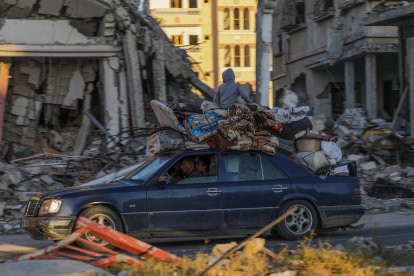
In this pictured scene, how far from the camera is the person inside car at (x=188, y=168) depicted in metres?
9.33

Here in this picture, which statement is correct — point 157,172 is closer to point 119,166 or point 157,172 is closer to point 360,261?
point 360,261

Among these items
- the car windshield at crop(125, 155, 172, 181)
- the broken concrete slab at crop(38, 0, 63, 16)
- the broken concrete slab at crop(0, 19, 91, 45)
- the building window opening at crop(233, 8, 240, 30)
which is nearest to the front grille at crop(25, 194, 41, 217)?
the car windshield at crop(125, 155, 172, 181)

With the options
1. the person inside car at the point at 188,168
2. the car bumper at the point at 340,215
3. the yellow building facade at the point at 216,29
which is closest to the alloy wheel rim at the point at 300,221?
the car bumper at the point at 340,215

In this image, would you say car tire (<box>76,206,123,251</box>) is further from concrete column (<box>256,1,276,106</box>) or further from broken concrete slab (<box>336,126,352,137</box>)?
broken concrete slab (<box>336,126,352,137</box>)

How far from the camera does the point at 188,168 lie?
938 centimetres

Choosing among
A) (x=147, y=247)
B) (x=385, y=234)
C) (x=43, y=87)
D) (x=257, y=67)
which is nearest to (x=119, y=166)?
(x=257, y=67)

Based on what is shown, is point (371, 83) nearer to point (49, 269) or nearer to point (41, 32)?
point (41, 32)

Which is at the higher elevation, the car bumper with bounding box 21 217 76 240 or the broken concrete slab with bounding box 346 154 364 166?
the broken concrete slab with bounding box 346 154 364 166

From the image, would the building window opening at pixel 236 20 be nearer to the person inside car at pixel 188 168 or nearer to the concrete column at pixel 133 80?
the concrete column at pixel 133 80

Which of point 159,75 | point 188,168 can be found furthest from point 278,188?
point 159,75

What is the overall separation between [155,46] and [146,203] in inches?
413

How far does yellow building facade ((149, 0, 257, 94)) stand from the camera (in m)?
56.9

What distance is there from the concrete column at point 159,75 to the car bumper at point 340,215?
9.72 meters

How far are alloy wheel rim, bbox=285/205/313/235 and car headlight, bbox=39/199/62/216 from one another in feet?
11.1
